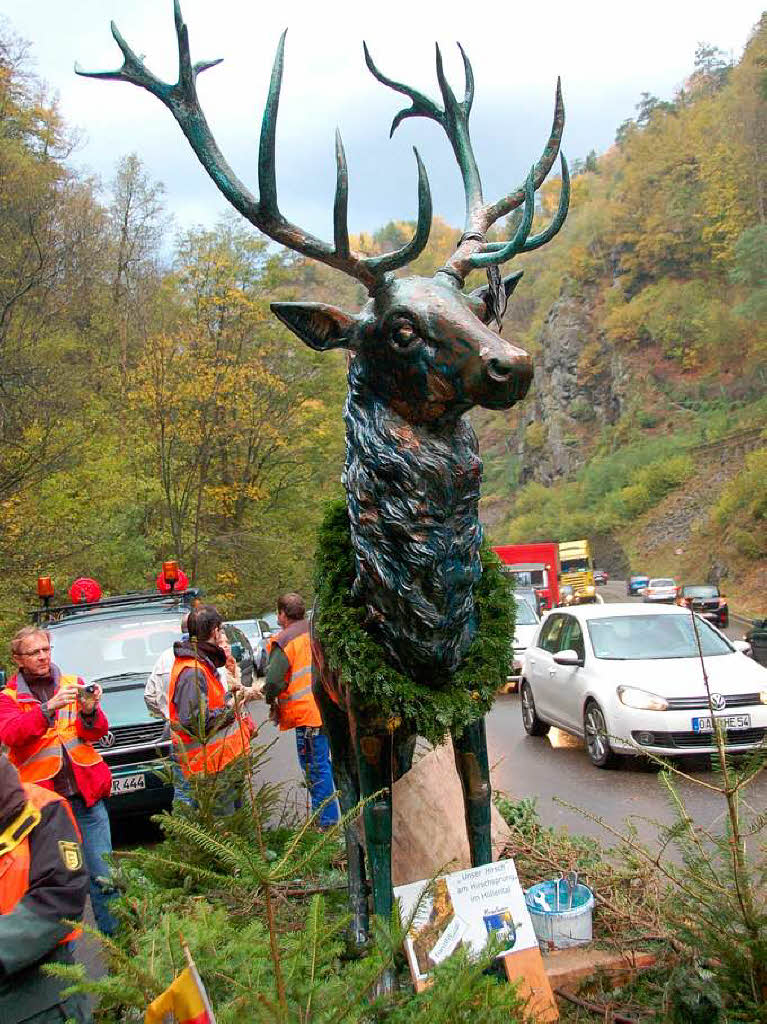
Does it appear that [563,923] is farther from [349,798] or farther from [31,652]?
[31,652]

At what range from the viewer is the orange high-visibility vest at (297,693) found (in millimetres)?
6539

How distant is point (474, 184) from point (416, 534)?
211 centimetres

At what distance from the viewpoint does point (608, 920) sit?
13.0 feet

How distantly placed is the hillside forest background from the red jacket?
5410mm

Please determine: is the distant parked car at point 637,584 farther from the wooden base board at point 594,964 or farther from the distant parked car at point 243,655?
the wooden base board at point 594,964

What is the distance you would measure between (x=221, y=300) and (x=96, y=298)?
3.26 meters

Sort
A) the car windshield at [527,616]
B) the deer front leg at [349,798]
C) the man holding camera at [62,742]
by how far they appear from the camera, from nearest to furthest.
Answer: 1. the deer front leg at [349,798]
2. the man holding camera at [62,742]
3. the car windshield at [527,616]

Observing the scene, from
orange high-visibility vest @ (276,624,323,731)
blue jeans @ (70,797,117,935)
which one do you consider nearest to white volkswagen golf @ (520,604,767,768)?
orange high-visibility vest @ (276,624,323,731)

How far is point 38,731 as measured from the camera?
4.55 meters

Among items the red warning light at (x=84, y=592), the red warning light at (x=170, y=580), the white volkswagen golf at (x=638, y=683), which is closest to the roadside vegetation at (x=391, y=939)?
the white volkswagen golf at (x=638, y=683)

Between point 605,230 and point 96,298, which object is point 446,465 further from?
point 605,230

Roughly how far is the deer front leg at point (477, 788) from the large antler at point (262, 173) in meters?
2.03

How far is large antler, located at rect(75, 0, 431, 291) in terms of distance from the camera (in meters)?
3.48

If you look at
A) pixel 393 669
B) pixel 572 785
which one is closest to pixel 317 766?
pixel 572 785
